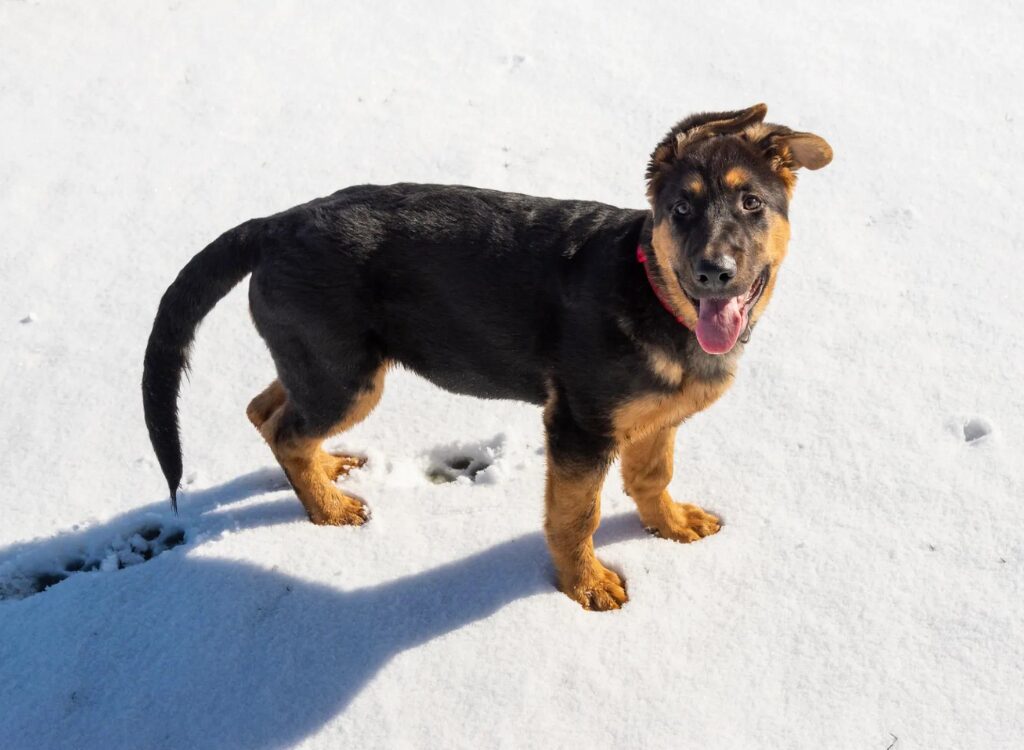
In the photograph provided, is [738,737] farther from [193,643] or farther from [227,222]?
[227,222]

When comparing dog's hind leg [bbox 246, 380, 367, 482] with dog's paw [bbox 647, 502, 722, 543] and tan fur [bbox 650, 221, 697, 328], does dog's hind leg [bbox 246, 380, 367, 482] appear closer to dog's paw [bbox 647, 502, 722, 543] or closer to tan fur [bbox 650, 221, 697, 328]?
dog's paw [bbox 647, 502, 722, 543]

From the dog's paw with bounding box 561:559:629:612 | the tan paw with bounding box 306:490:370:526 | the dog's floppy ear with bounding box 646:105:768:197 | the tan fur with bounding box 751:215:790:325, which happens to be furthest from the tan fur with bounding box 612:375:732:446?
the tan paw with bounding box 306:490:370:526

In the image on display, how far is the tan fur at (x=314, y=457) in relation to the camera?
13.4ft

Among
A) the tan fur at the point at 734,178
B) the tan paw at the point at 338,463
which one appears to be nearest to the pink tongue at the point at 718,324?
the tan fur at the point at 734,178

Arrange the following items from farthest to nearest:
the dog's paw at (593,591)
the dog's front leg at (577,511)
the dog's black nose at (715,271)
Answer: the dog's paw at (593,591) < the dog's front leg at (577,511) < the dog's black nose at (715,271)

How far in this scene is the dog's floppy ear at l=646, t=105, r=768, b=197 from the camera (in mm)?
3418

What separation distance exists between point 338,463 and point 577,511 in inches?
60.2

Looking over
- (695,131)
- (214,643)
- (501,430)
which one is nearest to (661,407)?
(695,131)

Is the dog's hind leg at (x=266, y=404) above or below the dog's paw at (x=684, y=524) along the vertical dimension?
above

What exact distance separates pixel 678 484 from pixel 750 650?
1.03 meters

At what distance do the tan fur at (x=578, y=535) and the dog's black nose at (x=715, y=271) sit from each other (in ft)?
3.11

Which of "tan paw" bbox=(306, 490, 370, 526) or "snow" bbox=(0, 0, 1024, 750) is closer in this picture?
"snow" bbox=(0, 0, 1024, 750)

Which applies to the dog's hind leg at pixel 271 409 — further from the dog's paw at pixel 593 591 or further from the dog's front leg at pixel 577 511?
the dog's paw at pixel 593 591

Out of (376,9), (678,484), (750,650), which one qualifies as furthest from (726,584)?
(376,9)
